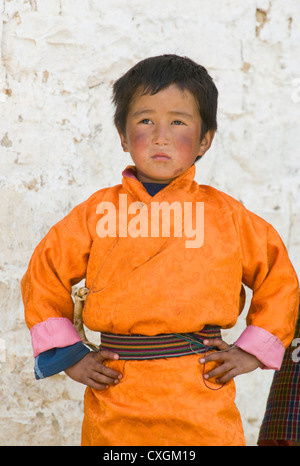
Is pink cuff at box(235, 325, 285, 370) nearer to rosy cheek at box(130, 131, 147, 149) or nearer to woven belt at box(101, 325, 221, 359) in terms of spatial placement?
woven belt at box(101, 325, 221, 359)

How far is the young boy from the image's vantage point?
1.98 m

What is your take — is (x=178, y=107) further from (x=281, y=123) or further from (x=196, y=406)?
(x=281, y=123)

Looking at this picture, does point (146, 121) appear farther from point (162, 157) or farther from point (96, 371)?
point (96, 371)

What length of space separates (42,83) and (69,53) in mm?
170

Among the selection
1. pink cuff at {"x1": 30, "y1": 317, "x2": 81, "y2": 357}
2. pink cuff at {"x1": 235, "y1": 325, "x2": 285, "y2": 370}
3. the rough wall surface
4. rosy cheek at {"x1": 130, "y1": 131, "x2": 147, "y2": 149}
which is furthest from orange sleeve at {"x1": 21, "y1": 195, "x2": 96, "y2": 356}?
the rough wall surface

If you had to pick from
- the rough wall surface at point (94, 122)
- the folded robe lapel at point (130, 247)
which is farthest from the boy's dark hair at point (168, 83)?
the rough wall surface at point (94, 122)

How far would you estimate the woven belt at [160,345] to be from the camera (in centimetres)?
200

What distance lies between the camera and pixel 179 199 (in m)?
2.13

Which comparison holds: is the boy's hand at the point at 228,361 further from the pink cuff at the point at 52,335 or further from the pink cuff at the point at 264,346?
the pink cuff at the point at 52,335

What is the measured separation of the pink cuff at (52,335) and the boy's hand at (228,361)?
15.6 inches

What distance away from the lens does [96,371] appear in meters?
2.07

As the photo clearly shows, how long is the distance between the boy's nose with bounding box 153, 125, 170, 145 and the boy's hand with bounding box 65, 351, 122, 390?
25.1 inches

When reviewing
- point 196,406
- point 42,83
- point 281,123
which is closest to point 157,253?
point 196,406

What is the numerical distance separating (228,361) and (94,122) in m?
1.28
